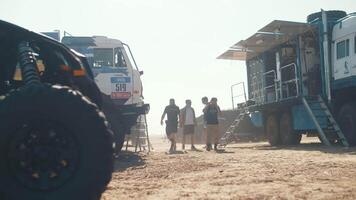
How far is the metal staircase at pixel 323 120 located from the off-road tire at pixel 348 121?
194mm

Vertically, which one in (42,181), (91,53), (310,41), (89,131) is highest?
(310,41)

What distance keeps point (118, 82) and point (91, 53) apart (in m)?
1.11

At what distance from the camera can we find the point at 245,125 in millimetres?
22094

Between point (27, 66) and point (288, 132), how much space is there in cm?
1308

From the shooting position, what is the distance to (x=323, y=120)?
13164mm

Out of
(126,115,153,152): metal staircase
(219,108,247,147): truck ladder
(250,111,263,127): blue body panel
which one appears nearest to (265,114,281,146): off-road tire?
(250,111,263,127): blue body panel

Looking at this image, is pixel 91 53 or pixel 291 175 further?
pixel 91 53

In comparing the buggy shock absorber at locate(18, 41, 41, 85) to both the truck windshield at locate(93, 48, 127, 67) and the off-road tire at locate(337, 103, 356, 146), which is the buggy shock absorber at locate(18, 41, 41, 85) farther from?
the off-road tire at locate(337, 103, 356, 146)

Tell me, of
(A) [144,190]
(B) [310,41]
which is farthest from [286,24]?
(A) [144,190]

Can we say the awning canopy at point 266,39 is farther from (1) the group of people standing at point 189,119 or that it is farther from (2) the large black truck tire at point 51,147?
(2) the large black truck tire at point 51,147

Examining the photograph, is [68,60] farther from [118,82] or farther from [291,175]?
[118,82]

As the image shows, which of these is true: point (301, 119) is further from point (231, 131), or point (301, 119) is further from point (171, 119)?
point (171, 119)

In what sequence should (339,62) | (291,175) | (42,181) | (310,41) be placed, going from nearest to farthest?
(42,181)
(291,175)
(339,62)
(310,41)

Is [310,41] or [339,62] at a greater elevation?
[310,41]
